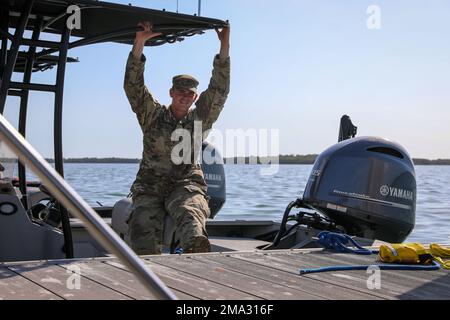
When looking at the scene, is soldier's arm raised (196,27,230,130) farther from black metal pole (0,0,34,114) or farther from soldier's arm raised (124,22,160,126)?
black metal pole (0,0,34,114)

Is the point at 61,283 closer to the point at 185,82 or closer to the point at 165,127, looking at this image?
the point at 165,127

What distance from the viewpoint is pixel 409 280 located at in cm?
375

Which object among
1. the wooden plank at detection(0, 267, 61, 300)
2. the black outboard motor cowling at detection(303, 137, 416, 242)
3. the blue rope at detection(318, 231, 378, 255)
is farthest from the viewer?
the black outboard motor cowling at detection(303, 137, 416, 242)

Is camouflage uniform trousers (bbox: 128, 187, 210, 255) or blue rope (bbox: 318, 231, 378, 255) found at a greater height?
camouflage uniform trousers (bbox: 128, 187, 210, 255)

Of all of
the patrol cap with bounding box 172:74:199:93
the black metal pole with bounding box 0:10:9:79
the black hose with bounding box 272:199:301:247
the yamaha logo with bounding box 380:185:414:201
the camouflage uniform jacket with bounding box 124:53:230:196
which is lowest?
the black hose with bounding box 272:199:301:247

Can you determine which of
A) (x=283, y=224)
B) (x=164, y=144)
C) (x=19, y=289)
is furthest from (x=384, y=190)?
(x=19, y=289)

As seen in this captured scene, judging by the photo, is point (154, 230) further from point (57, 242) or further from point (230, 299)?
point (230, 299)

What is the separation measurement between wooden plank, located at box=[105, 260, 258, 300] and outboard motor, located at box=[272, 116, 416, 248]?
2607 mm

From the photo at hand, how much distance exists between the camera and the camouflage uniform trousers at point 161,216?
4.94 m

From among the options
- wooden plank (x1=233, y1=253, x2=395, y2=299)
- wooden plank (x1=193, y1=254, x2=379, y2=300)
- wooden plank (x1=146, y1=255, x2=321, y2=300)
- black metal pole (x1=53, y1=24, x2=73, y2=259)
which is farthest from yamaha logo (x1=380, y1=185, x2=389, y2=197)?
black metal pole (x1=53, y1=24, x2=73, y2=259)

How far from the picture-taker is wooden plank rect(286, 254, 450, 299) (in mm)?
3409

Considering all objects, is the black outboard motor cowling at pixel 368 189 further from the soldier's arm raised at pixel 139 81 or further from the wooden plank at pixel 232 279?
the wooden plank at pixel 232 279
